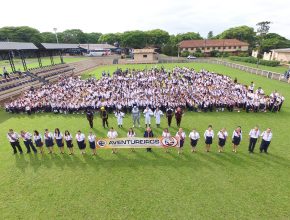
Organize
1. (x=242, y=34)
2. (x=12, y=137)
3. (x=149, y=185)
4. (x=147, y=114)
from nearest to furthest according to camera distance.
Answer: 1. (x=149, y=185)
2. (x=12, y=137)
3. (x=147, y=114)
4. (x=242, y=34)

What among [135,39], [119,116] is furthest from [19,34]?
[119,116]

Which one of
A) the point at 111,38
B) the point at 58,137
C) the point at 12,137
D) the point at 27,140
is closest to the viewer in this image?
the point at 58,137

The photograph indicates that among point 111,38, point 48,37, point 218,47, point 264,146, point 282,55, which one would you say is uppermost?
point 48,37

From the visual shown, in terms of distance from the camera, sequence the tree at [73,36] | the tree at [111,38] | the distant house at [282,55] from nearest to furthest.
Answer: the distant house at [282,55] < the tree at [111,38] < the tree at [73,36]

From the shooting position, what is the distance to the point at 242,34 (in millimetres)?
83875

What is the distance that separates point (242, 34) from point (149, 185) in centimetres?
9246

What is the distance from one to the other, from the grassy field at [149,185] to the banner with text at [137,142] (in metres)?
0.53

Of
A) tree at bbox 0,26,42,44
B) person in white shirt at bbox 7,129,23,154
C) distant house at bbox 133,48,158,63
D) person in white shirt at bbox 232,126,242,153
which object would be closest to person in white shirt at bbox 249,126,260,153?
person in white shirt at bbox 232,126,242,153

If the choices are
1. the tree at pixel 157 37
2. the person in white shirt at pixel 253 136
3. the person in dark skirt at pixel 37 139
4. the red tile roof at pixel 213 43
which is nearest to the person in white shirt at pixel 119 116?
the person in dark skirt at pixel 37 139

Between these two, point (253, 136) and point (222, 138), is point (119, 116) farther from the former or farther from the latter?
point (253, 136)

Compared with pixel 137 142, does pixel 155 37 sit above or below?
above

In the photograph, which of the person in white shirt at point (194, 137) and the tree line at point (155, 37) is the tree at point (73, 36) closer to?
the tree line at point (155, 37)

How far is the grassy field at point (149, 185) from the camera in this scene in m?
6.92

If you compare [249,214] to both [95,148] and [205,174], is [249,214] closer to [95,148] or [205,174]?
[205,174]
